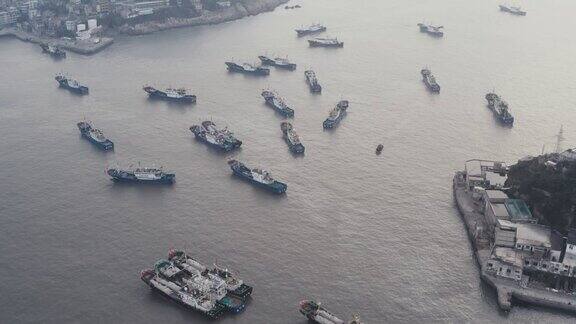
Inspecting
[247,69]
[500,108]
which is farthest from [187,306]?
[247,69]

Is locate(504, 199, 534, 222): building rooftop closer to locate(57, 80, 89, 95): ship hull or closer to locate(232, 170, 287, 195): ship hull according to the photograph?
locate(232, 170, 287, 195): ship hull

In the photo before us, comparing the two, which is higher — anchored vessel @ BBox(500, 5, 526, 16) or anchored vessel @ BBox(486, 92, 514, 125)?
anchored vessel @ BBox(500, 5, 526, 16)

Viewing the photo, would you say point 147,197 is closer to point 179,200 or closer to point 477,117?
point 179,200

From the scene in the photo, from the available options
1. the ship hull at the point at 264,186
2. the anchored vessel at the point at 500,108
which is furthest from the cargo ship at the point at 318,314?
the anchored vessel at the point at 500,108

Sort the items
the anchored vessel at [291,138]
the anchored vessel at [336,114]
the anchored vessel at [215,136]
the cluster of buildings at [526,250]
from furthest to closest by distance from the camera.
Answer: the anchored vessel at [336,114], the anchored vessel at [215,136], the anchored vessel at [291,138], the cluster of buildings at [526,250]

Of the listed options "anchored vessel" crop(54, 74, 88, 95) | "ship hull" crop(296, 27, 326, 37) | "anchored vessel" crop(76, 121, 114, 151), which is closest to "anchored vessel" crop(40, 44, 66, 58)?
"anchored vessel" crop(54, 74, 88, 95)

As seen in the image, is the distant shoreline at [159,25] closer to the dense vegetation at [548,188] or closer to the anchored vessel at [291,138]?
the anchored vessel at [291,138]
